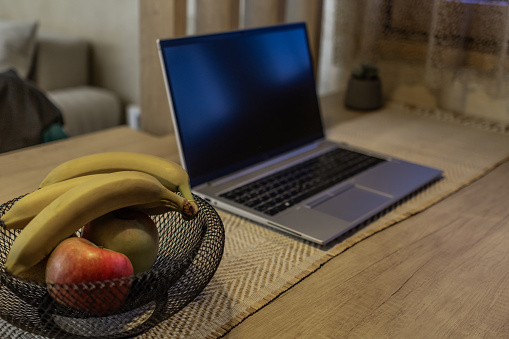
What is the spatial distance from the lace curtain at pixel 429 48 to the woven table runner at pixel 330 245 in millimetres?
98

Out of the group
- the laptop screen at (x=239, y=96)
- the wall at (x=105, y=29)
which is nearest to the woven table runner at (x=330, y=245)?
the laptop screen at (x=239, y=96)

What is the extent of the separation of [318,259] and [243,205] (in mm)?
177

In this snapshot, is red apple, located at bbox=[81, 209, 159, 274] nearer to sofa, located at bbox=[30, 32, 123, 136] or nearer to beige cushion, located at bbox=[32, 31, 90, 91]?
sofa, located at bbox=[30, 32, 123, 136]

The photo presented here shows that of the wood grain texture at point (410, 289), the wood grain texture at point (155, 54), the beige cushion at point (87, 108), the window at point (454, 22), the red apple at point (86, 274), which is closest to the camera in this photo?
A: the red apple at point (86, 274)

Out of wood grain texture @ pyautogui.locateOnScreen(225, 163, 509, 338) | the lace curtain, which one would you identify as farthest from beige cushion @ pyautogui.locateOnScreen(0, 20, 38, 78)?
wood grain texture @ pyautogui.locateOnScreen(225, 163, 509, 338)

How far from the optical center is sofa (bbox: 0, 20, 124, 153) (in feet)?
8.62

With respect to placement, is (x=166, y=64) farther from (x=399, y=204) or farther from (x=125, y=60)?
(x=125, y=60)

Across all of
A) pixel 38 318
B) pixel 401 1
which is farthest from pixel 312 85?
pixel 38 318

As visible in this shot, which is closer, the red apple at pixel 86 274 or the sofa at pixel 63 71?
the red apple at pixel 86 274

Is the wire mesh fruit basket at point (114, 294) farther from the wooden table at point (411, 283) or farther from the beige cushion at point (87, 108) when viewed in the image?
the beige cushion at point (87, 108)

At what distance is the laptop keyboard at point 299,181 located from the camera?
96 centimetres

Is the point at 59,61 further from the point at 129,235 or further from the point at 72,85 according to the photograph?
the point at 129,235

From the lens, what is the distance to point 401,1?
62.4 inches

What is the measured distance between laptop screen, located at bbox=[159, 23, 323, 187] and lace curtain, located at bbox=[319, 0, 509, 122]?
0.48m
